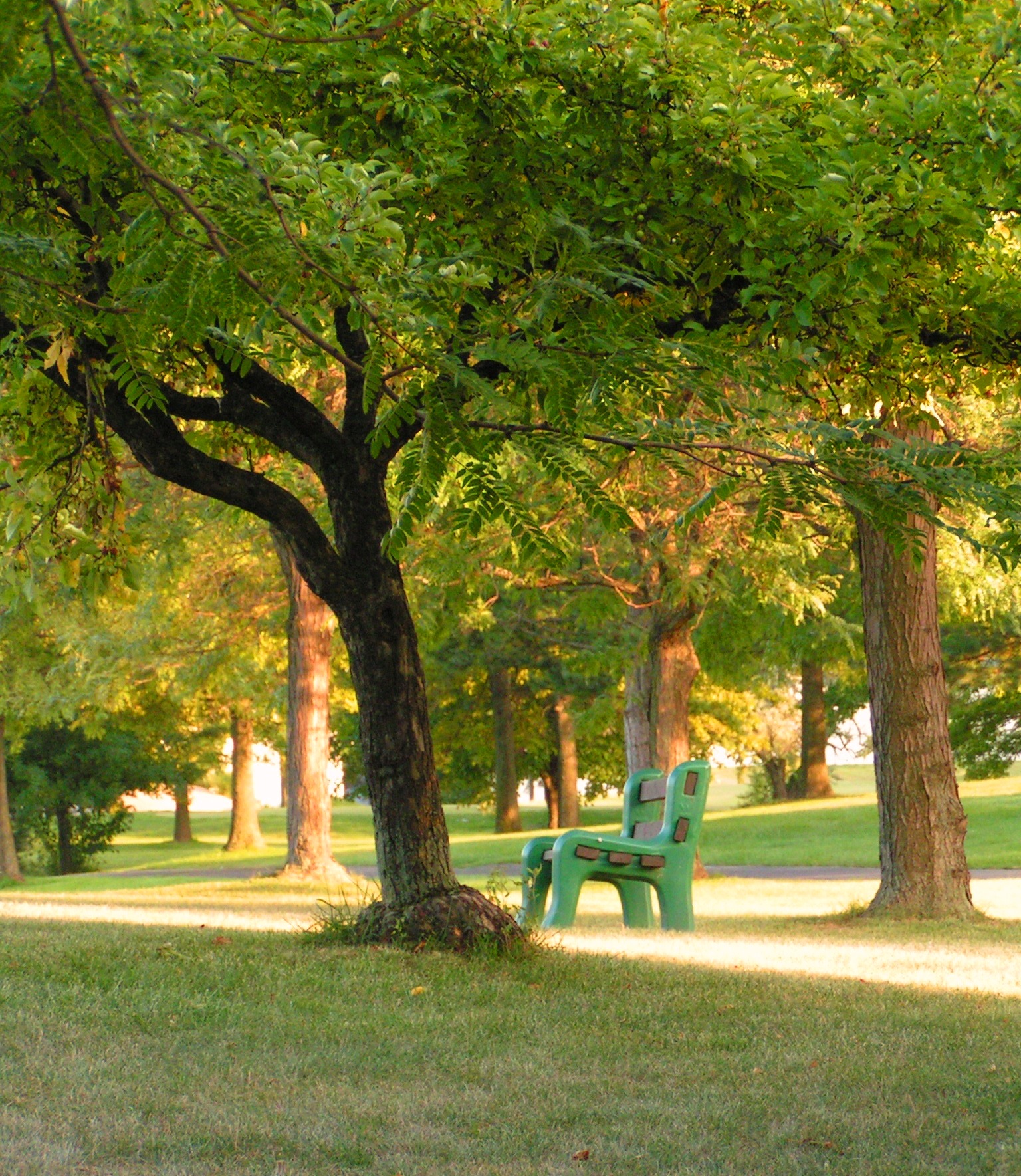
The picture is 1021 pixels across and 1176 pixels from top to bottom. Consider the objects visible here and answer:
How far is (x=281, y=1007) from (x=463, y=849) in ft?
80.2

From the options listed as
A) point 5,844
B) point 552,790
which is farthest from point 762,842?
point 5,844

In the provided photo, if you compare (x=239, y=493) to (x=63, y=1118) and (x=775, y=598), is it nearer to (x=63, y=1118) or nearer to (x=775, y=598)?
(x=63, y=1118)

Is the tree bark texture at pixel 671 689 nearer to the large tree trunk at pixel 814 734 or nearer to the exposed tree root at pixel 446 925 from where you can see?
the exposed tree root at pixel 446 925

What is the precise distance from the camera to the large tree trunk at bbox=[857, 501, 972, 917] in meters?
12.1

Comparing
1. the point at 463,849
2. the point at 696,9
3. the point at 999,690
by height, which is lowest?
the point at 463,849

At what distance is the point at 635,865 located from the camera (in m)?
11.5

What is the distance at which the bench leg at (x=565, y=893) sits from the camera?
35.4 ft

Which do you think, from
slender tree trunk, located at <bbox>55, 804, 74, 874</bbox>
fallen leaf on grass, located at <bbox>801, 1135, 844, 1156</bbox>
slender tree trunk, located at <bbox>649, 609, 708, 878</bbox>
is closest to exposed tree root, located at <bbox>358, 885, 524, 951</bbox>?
fallen leaf on grass, located at <bbox>801, 1135, 844, 1156</bbox>

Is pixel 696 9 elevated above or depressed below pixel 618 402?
above

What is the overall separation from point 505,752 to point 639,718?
16100mm

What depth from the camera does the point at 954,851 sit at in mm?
12250

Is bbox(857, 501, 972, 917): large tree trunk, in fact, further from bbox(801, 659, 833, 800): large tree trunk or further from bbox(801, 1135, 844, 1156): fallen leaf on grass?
bbox(801, 659, 833, 800): large tree trunk

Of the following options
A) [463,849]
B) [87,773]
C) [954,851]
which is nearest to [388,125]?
[954,851]

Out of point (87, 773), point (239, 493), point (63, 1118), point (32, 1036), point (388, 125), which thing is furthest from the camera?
point (87, 773)
